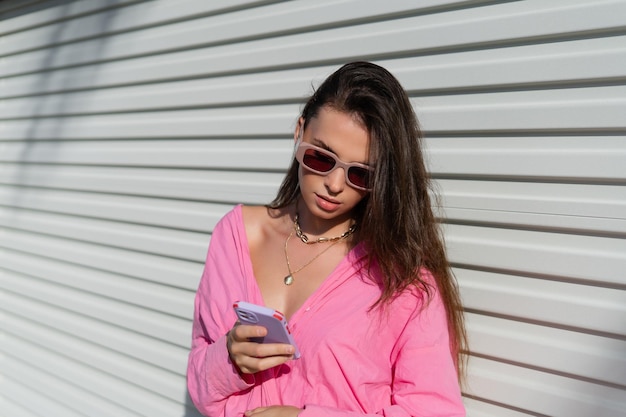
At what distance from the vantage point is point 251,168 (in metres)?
2.78

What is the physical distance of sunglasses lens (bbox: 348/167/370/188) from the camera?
1642mm

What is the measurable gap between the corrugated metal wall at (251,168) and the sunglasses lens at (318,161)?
0.59 metres

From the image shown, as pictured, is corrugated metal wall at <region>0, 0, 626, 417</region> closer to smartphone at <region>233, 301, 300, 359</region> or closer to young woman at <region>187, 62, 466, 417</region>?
young woman at <region>187, 62, 466, 417</region>

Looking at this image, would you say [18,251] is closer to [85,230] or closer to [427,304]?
[85,230]

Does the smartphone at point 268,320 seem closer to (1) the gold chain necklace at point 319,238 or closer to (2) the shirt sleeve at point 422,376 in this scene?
(2) the shirt sleeve at point 422,376

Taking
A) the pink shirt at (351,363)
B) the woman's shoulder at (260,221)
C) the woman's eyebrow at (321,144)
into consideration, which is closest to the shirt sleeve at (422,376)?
the pink shirt at (351,363)

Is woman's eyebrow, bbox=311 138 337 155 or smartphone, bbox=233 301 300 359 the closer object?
smartphone, bbox=233 301 300 359

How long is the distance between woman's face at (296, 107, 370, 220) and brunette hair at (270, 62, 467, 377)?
0.07ft

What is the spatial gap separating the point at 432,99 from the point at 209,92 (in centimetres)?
126

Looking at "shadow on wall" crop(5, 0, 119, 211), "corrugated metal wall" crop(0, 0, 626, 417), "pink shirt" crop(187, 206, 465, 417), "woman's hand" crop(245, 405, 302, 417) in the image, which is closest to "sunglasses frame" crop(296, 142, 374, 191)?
"pink shirt" crop(187, 206, 465, 417)

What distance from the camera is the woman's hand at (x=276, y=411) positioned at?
1.65 m

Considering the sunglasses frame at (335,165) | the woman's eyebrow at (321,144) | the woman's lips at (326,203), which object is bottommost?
the woman's lips at (326,203)

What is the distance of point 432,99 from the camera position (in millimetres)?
2098

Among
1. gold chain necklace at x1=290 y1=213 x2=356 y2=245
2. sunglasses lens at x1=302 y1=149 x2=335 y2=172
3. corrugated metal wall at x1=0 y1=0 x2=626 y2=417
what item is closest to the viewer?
sunglasses lens at x1=302 y1=149 x2=335 y2=172
